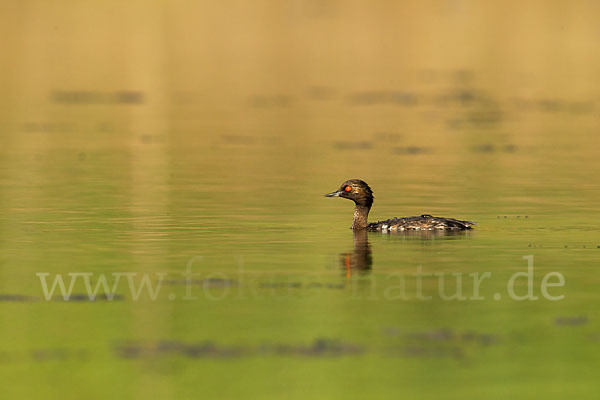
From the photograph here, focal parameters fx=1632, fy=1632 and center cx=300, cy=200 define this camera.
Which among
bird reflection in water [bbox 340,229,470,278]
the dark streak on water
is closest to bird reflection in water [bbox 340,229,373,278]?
bird reflection in water [bbox 340,229,470,278]

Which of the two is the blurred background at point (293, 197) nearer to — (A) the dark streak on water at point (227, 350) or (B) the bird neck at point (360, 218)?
(A) the dark streak on water at point (227, 350)

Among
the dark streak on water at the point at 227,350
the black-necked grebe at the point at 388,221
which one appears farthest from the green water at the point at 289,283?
the black-necked grebe at the point at 388,221

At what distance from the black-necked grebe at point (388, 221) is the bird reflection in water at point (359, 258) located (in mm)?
548

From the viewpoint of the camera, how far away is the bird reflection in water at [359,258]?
17.2 metres

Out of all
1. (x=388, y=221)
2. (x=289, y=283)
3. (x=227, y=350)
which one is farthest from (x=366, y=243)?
(x=227, y=350)

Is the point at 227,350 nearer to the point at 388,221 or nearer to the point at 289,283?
the point at 289,283

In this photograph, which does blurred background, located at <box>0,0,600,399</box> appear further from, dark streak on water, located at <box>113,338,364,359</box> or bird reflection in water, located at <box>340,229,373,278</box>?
bird reflection in water, located at <box>340,229,373,278</box>

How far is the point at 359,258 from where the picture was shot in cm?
1822

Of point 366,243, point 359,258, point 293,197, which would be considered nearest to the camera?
point 359,258

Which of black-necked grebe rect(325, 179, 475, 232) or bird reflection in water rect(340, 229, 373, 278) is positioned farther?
black-necked grebe rect(325, 179, 475, 232)

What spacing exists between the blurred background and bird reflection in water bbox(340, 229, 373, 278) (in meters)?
0.15

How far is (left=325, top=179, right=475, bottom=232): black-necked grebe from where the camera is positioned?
20406 millimetres

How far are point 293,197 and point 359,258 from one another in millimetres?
6782

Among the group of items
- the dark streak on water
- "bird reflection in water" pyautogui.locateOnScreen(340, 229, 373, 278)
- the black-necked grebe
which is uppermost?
the black-necked grebe
